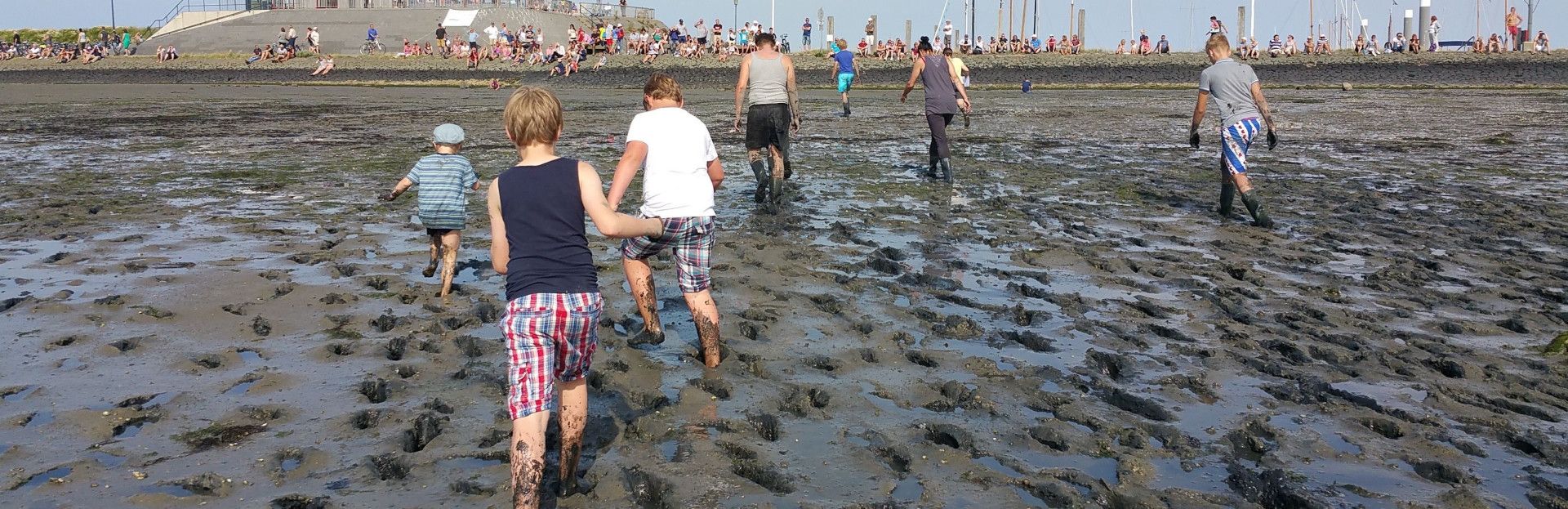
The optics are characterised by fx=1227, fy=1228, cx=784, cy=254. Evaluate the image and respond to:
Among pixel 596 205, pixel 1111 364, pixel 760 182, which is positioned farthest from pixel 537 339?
pixel 760 182

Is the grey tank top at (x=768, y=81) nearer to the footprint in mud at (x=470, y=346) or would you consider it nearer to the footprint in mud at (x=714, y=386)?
the footprint in mud at (x=470, y=346)

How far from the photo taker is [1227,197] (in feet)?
34.7

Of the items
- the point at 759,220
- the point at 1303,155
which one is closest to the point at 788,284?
the point at 759,220

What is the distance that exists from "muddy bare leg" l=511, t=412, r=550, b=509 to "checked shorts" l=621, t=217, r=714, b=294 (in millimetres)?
1865

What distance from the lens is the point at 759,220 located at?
34.4 ft

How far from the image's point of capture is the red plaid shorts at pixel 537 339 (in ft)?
13.1

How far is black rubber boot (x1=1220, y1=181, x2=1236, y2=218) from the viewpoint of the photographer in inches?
415

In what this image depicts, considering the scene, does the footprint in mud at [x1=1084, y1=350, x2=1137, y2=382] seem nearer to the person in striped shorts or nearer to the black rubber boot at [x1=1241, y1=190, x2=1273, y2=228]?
the black rubber boot at [x1=1241, y1=190, x2=1273, y2=228]

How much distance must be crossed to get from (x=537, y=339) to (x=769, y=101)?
24.4ft

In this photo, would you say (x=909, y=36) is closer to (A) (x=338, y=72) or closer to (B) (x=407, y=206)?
(A) (x=338, y=72)

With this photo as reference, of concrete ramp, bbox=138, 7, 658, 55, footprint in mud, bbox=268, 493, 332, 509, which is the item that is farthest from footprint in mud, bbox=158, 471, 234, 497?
concrete ramp, bbox=138, 7, 658, 55

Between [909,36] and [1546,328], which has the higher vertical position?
[909,36]

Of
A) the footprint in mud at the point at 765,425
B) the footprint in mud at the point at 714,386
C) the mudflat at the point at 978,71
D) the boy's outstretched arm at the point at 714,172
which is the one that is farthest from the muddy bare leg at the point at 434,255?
the mudflat at the point at 978,71

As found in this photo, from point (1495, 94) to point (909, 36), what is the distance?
33588 millimetres
